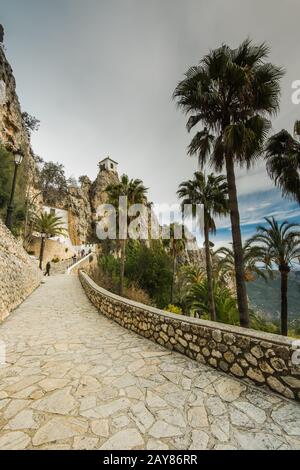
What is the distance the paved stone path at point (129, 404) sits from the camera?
2049 millimetres

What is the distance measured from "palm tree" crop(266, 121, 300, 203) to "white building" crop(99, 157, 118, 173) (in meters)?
52.4

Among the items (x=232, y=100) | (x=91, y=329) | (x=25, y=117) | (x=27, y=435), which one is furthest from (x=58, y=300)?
(x=25, y=117)

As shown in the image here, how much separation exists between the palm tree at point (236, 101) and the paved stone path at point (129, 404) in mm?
3857

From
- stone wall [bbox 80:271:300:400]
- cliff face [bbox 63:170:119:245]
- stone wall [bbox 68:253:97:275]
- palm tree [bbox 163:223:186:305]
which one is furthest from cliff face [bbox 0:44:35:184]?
stone wall [bbox 80:271:300:400]

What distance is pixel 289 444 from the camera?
199cm

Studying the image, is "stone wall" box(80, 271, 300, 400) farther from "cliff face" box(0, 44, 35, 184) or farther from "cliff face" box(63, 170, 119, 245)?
"cliff face" box(63, 170, 119, 245)

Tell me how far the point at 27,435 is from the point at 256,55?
381 inches

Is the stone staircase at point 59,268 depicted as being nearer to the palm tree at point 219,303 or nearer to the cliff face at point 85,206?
the cliff face at point 85,206

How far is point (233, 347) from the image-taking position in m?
3.21

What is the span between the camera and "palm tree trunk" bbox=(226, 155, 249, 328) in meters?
6.34

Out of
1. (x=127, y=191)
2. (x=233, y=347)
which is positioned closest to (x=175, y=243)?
(x=127, y=191)

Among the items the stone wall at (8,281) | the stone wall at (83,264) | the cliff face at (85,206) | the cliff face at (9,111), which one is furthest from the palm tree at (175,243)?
the cliff face at (85,206)

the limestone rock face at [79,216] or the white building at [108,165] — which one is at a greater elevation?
the white building at [108,165]
